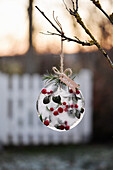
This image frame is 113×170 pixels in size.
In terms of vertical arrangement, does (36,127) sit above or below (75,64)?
below

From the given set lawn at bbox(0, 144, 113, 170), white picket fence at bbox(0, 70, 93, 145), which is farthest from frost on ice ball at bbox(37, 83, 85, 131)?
white picket fence at bbox(0, 70, 93, 145)

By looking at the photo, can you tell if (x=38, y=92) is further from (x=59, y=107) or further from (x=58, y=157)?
(x=59, y=107)

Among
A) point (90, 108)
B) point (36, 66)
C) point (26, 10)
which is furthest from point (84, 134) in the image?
point (26, 10)

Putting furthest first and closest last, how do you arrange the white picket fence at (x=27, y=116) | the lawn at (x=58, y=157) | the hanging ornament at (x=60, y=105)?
1. the white picket fence at (x=27, y=116)
2. the lawn at (x=58, y=157)
3. the hanging ornament at (x=60, y=105)

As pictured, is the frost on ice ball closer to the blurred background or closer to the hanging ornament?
the hanging ornament

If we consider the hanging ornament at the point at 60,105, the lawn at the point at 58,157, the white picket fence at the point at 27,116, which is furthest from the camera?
the white picket fence at the point at 27,116

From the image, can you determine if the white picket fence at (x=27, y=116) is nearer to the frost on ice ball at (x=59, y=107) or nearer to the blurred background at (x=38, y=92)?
the blurred background at (x=38, y=92)

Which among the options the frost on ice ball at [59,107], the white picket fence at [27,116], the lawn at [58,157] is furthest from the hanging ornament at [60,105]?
the white picket fence at [27,116]

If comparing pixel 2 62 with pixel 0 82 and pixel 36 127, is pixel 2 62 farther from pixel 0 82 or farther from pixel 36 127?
pixel 36 127
